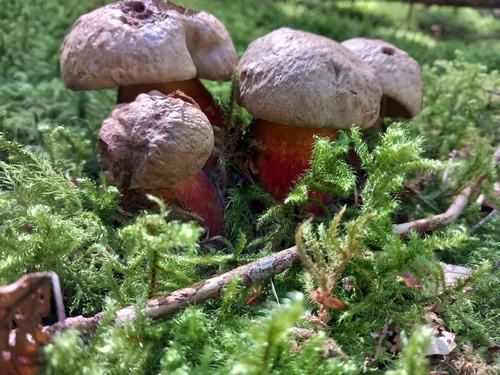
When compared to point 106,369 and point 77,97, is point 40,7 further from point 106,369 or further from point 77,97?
point 106,369

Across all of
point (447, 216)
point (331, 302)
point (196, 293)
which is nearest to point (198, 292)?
point (196, 293)

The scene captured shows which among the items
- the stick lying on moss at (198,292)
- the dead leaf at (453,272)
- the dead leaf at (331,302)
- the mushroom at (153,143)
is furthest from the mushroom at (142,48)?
the dead leaf at (453,272)

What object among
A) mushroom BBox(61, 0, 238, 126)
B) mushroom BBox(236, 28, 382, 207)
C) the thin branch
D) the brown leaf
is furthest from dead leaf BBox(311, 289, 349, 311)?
mushroom BBox(61, 0, 238, 126)

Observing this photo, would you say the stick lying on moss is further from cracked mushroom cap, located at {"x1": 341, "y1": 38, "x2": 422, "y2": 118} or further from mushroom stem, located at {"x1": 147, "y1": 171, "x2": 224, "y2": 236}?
cracked mushroom cap, located at {"x1": 341, "y1": 38, "x2": 422, "y2": 118}

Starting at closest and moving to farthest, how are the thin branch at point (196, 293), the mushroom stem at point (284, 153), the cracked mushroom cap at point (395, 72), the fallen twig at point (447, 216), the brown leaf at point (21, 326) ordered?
the brown leaf at point (21, 326) < the thin branch at point (196, 293) < the fallen twig at point (447, 216) < the mushroom stem at point (284, 153) < the cracked mushroom cap at point (395, 72)

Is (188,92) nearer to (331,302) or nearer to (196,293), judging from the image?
(196,293)

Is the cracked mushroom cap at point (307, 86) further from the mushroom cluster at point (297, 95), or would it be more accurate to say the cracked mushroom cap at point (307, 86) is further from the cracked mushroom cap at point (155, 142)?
the cracked mushroom cap at point (155, 142)
